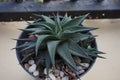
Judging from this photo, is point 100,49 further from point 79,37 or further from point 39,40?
point 39,40

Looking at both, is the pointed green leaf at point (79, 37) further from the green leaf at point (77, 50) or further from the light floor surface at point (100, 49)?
the light floor surface at point (100, 49)

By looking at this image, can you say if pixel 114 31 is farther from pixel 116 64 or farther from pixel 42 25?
pixel 42 25

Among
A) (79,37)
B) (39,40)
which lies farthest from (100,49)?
(39,40)

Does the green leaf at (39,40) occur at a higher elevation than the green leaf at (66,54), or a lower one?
higher

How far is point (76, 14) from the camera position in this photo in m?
1.46

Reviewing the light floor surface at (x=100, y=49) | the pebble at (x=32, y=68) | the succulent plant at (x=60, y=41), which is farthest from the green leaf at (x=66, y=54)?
the light floor surface at (x=100, y=49)

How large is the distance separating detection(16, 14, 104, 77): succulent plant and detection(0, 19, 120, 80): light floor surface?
22 cm

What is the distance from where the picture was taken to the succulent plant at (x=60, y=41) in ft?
3.56

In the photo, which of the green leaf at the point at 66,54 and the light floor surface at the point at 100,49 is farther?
the light floor surface at the point at 100,49

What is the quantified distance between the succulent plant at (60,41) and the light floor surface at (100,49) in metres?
0.22

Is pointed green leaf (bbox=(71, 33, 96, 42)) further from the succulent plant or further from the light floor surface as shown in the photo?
the light floor surface

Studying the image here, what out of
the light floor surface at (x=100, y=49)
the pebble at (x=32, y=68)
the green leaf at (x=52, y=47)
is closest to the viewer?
the green leaf at (x=52, y=47)

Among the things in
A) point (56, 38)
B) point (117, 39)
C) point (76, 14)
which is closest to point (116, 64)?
point (117, 39)

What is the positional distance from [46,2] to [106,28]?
0.30 meters
